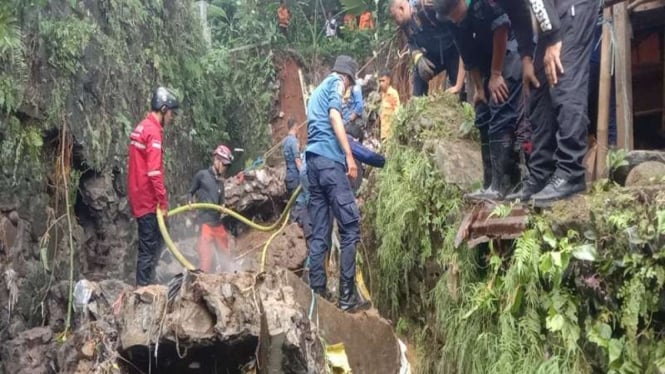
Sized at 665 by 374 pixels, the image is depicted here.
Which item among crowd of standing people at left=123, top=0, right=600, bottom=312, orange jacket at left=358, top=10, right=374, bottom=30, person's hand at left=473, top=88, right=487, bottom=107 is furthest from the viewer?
orange jacket at left=358, top=10, right=374, bottom=30

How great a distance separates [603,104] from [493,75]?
0.78 metres

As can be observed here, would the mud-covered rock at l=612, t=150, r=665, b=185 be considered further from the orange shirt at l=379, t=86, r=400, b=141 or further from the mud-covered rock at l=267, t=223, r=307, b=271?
the orange shirt at l=379, t=86, r=400, b=141

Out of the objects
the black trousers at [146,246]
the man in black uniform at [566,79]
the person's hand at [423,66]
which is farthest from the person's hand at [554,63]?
the black trousers at [146,246]

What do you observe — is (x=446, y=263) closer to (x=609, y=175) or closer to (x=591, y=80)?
(x=609, y=175)

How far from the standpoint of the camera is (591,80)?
6230 millimetres

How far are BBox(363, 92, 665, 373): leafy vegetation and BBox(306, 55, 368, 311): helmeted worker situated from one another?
0.55 meters

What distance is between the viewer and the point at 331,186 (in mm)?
6594

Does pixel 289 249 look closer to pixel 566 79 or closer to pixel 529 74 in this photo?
pixel 529 74

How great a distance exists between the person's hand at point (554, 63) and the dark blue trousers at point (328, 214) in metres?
2.24

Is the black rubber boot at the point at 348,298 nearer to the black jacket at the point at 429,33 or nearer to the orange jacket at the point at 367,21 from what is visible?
the black jacket at the point at 429,33

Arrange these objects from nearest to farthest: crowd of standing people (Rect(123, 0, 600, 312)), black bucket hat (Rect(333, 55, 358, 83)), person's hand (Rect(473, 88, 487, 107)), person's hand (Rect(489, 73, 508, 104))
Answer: crowd of standing people (Rect(123, 0, 600, 312)) → person's hand (Rect(489, 73, 508, 104)) → person's hand (Rect(473, 88, 487, 107)) → black bucket hat (Rect(333, 55, 358, 83))

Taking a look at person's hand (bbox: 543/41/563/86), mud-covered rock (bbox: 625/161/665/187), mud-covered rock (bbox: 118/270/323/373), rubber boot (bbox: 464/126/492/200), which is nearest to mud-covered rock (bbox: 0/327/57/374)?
mud-covered rock (bbox: 118/270/323/373)

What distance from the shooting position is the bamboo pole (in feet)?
17.8

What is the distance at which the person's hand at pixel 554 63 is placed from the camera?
4801mm
